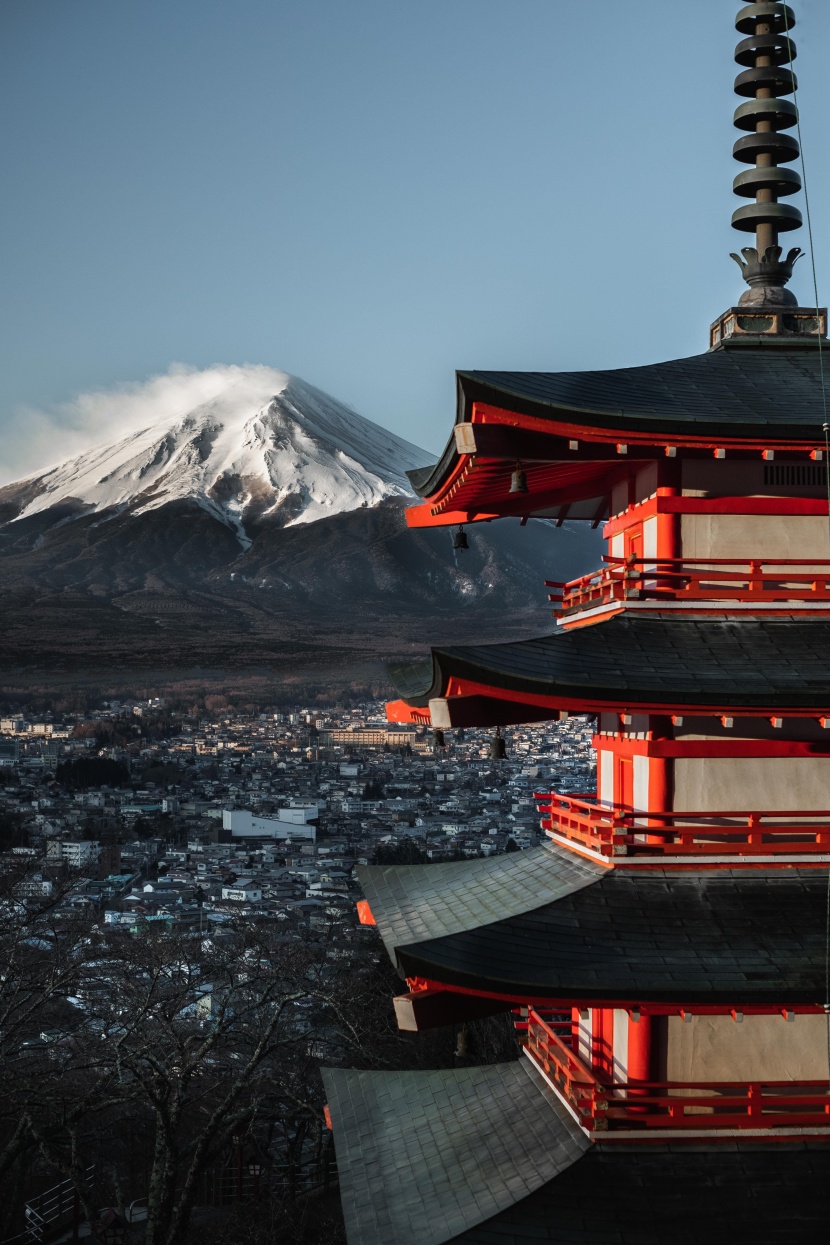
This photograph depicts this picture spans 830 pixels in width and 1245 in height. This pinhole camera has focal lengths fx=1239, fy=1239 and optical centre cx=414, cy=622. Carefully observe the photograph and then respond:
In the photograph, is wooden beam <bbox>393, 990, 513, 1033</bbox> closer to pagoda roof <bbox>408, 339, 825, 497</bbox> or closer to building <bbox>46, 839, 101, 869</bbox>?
pagoda roof <bbox>408, 339, 825, 497</bbox>

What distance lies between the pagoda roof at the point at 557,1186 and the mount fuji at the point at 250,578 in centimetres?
12607

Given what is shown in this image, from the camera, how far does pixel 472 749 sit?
547 ft

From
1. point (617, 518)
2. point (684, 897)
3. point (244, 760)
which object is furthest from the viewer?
point (244, 760)

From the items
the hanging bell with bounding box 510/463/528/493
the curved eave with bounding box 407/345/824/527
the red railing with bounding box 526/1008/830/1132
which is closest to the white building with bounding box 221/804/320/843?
the curved eave with bounding box 407/345/824/527

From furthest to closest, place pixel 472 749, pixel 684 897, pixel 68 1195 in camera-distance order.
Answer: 1. pixel 472 749
2. pixel 68 1195
3. pixel 684 897

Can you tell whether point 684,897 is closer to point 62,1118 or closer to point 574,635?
point 574,635

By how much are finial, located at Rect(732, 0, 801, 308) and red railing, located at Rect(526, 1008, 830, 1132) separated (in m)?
6.66

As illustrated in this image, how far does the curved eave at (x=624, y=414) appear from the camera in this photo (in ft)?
30.2

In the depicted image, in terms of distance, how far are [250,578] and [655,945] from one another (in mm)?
166617

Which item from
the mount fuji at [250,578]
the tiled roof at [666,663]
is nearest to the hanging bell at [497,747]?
the tiled roof at [666,663]

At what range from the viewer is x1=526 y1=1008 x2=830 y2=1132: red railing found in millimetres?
8867

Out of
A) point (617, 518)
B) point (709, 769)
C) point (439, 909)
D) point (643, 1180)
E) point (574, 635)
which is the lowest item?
point (643, 1180)

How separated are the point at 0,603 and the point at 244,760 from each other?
124 feet

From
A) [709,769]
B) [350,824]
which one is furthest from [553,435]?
[350,824]
